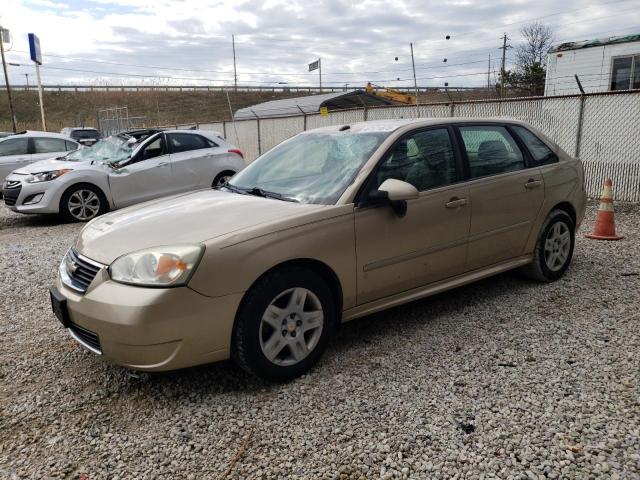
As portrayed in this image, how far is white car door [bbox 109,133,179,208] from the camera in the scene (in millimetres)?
8836

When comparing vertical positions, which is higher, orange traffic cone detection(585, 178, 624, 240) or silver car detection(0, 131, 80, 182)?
silver car detection(0, 131, 80, 182)

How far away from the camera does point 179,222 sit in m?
3.14

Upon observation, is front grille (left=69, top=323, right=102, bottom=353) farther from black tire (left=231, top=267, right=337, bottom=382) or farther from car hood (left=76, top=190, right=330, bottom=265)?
black tire (left=231, top=267, right=337, bottom=382)

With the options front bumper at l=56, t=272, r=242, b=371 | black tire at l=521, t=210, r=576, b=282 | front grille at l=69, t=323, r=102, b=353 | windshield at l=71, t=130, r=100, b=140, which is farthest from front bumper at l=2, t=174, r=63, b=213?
windshield at l=71, t=130, r=100, b=140

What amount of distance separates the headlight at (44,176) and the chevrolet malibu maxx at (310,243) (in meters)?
5.75

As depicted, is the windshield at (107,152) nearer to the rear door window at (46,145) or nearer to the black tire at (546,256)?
the rear door window at (46,145)

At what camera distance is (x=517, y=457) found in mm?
2367

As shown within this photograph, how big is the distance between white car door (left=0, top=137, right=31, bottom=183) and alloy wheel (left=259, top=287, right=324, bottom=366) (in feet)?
35.2

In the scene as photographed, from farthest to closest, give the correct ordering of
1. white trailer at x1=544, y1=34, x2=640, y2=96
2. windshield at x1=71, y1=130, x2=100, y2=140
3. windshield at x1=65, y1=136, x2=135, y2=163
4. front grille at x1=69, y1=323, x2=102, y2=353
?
1. windshield at x1=71, y1=130, x2=100, y2=140
2. white trailer at x1=544, y1=34, x2=640, y2=96
3. windshield at x1=65, y1=136, x2=135, y2=163
4. front grille at x1=69, y1=323, x2=102, y2=353

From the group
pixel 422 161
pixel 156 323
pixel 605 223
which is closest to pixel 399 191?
pixel 422 161

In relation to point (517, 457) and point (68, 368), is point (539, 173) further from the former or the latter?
point (68, 368)

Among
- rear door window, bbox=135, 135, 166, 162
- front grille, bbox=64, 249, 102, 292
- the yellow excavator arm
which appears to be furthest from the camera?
the yellow excavator arm

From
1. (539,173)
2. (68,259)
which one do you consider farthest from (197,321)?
(539,173)

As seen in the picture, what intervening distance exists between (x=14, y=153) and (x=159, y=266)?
35.7ft
